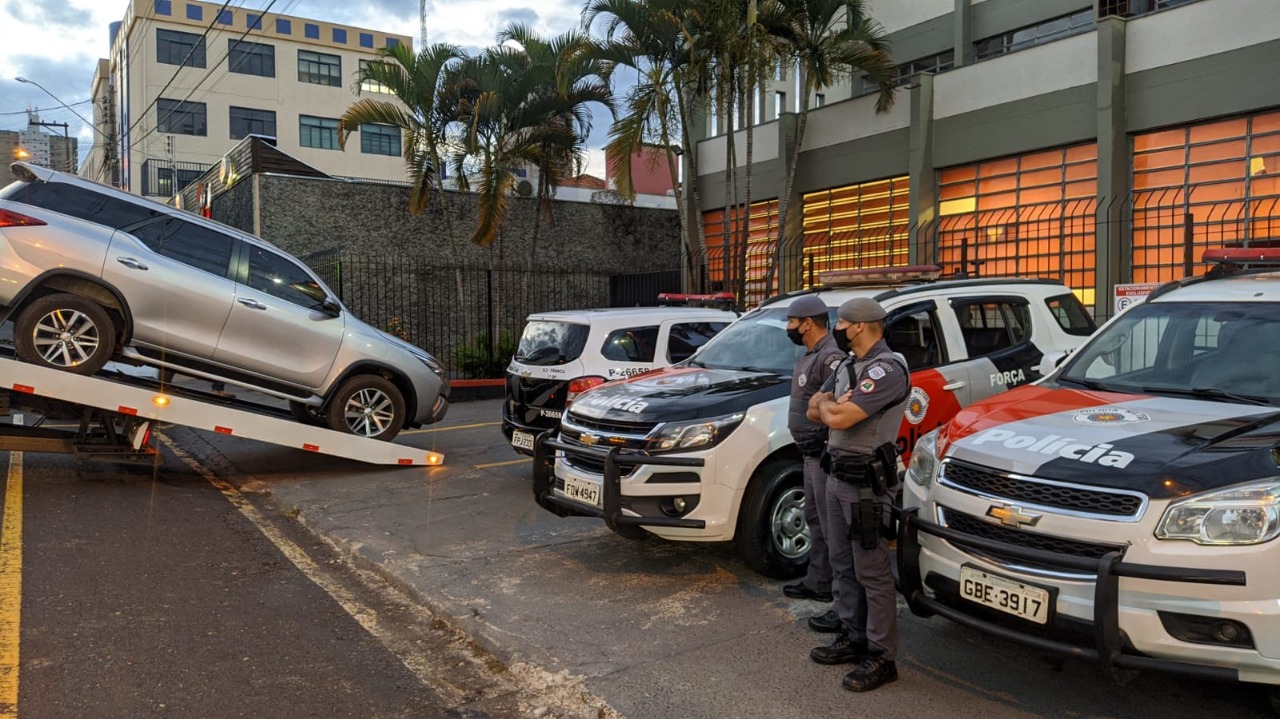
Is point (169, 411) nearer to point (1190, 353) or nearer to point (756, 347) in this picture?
point (756, 347)

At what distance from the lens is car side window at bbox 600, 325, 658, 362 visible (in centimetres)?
811

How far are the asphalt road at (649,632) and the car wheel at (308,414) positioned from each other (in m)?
1.45

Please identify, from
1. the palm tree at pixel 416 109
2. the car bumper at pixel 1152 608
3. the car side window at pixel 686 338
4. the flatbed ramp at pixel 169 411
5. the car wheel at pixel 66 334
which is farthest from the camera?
the palm tree at pixel 416 109

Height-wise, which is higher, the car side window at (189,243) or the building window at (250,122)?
the building window at (250,122)

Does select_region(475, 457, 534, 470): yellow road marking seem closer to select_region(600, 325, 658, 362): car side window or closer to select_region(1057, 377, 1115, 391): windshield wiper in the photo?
select_region(600, 325, 658, 362): car side window

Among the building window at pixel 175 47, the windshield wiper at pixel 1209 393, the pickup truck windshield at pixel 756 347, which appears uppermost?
the building window at pixel 175 47

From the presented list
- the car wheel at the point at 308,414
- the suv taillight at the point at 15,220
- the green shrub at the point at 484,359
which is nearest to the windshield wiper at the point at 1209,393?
the car wheel at the point at 308,414

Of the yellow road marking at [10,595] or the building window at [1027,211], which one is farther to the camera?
the building window at [1027,211]

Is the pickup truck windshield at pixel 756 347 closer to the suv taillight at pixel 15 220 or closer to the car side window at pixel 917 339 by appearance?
the car side window at pixel 917 339

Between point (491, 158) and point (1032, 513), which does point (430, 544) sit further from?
point (491, 158)

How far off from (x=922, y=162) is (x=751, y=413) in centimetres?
1291

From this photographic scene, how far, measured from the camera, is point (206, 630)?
477 cm

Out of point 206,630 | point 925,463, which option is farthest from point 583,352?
point 925,463

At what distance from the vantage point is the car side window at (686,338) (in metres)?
8.39
